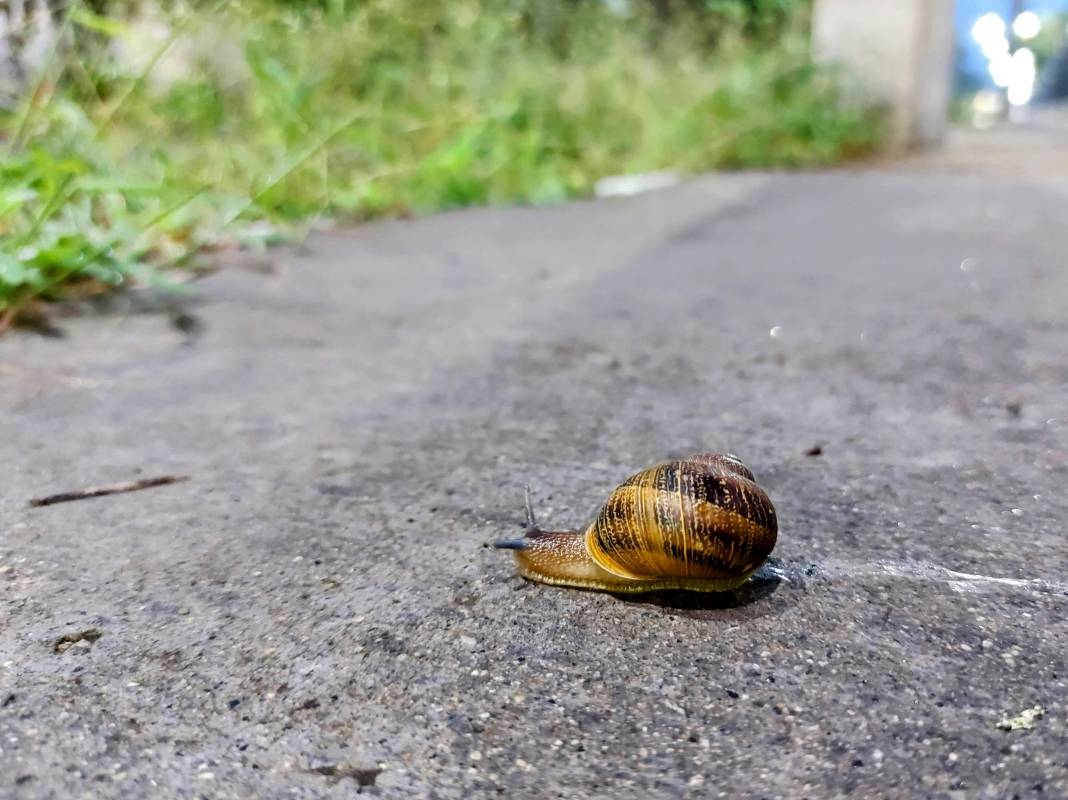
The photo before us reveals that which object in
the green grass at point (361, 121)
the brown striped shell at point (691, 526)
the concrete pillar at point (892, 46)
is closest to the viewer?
the brown striped shell at point (691, 526)

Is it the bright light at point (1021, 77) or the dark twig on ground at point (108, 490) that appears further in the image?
the bright light at point (1021, 77)

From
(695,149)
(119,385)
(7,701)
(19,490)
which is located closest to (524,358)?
(119,385)

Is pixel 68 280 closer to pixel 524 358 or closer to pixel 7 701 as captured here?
pixel 524 358

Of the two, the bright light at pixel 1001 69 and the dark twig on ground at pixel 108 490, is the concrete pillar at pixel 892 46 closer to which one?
the dark twig on ground at pixel 108 490

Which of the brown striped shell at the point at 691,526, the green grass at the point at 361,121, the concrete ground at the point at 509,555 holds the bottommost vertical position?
the concrete ground at the point at 509,555

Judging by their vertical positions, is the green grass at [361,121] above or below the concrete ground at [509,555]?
above

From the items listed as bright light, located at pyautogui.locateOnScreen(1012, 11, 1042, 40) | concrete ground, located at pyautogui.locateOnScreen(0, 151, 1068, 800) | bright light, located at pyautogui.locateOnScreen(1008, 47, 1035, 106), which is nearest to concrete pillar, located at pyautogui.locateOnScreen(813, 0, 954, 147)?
concrete ground, located at pyautogui.locateOnScreen(0, 151, 1068, 800)

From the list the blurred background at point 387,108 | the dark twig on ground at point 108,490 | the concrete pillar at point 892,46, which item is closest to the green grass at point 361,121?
the blurred background at point 387,108
